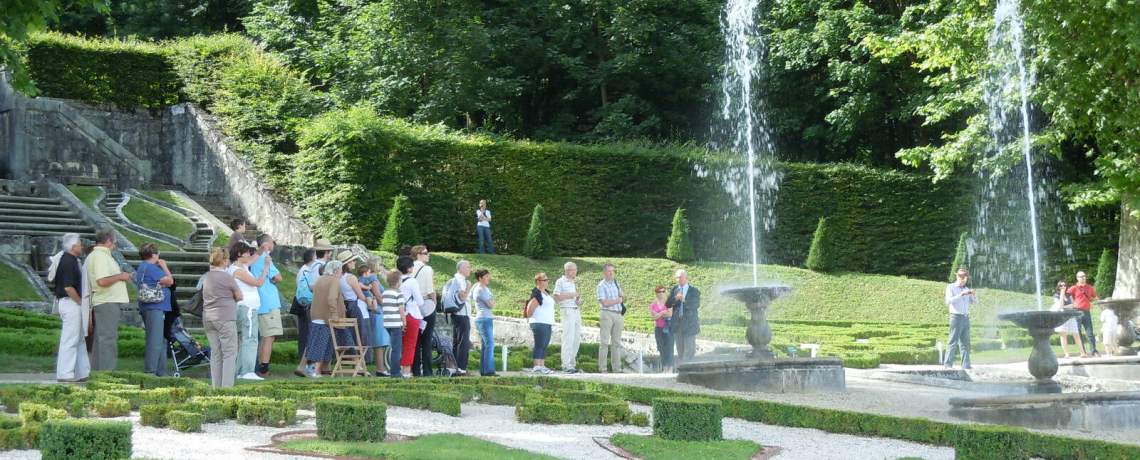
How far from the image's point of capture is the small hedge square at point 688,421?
7.98 meters

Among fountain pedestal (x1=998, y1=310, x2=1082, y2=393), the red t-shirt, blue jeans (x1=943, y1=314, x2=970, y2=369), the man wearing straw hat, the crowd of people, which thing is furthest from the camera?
the red t-shirt

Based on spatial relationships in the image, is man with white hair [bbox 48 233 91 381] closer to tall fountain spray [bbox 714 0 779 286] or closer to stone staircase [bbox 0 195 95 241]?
stone staircase [bbox 0 195 95 241]

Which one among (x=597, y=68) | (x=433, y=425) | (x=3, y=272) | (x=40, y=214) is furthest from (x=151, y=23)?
(x=433, y=425)

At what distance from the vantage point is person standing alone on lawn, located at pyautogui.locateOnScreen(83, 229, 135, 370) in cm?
1140

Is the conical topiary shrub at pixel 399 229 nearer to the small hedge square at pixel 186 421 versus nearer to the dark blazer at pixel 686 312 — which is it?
the dark blazer at pixel 686 312

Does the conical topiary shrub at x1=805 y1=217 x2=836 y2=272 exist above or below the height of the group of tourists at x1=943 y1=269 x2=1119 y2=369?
above

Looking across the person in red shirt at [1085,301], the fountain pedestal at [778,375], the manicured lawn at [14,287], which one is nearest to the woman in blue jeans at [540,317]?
the fountain pedestal at [778,375]

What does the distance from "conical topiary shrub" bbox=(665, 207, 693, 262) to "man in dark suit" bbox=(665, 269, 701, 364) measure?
1217 cm

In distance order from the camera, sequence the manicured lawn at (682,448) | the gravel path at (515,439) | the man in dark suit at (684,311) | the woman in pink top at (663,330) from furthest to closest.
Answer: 1. the woman in pink top at (663,330)
2. the man in dark suit at (684,311)
3. the manicured lawn at (682,448)
4. the gravel path at (515,439)

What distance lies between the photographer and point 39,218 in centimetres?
2080

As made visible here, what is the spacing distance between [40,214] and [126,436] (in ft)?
56.0

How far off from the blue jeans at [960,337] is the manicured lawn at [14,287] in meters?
13.4

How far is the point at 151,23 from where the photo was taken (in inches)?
1468

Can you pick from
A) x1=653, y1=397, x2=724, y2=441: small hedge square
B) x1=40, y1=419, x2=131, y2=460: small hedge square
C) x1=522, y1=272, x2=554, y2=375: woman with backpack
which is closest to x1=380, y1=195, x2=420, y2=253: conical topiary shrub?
x1=522, y1=272, x2=554, y2=375: woman with backpack
